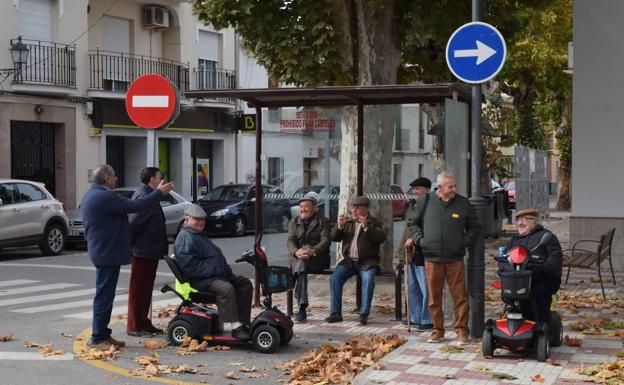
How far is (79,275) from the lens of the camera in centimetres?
1642

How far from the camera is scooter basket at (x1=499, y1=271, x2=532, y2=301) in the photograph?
8453 mm

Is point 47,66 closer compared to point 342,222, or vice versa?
point 342,222

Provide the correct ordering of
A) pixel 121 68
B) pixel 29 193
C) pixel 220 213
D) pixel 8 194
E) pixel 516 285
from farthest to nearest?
pixel 121 68 → pixel 220 213 → pixel 29 193 → pixel 8 194 → pixel 516 285

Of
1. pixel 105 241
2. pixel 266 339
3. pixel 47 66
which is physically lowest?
pixel 266 339

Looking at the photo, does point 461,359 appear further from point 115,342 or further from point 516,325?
point 115,342

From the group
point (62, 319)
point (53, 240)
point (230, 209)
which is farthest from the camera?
point (230, 209)

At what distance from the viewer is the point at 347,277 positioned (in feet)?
36.0

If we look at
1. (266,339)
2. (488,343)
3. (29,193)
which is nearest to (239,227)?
(29,193)

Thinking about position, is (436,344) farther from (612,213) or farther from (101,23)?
(101,23)

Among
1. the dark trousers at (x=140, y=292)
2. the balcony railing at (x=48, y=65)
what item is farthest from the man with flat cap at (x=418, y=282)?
the balcony railing at (x=48, y=65)

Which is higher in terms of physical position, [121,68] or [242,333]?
[121,68]

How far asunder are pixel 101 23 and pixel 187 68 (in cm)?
392

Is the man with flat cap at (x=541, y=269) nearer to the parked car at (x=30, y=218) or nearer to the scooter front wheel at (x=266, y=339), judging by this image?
the scooter front wheel at (x=266, y=339)

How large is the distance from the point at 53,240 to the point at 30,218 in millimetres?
962
